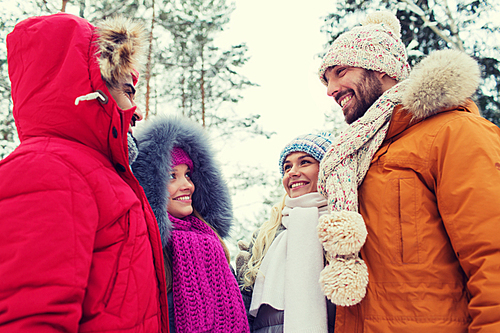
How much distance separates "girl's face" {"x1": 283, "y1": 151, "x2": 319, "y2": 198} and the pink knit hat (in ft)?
2.70

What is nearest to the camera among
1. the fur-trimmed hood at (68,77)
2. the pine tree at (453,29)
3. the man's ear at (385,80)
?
the fur-trimmed hood at (68,77)

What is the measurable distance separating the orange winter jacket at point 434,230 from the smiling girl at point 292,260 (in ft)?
1.22

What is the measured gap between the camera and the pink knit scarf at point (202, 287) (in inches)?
81.1

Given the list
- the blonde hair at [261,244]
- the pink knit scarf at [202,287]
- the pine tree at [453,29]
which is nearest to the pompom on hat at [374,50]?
the blonde hair at [261,244]

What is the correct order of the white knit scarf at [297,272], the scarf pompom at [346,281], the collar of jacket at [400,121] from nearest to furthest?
the scarf pompom at [346,281]
the collar of jacket at [400,121]
the white knit scarf at [297,272]

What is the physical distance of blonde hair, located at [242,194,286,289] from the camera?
2637mm

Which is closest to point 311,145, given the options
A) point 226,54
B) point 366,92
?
point 366,92

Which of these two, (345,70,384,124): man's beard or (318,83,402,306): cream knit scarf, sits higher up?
(345,70,384,124): man's beard

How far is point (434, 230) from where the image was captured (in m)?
1.55

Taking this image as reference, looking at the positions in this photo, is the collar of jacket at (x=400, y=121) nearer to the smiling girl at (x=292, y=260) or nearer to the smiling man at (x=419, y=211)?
the smiling man at (x=419, y=211)

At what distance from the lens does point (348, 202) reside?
1.75 m

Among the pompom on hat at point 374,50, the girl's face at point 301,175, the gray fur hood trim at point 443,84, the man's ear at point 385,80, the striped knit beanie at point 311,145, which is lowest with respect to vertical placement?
the girl's face at point 301,175

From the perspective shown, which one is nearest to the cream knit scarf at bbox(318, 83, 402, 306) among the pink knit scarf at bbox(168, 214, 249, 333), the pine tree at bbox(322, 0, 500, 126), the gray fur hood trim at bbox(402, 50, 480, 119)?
the gray fur hood trim at bbox(402, 50, 480, 119)

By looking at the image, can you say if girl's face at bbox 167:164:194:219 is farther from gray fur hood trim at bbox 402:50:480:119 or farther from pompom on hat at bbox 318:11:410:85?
gray fur hood trim at bbox 402:50:480:119
